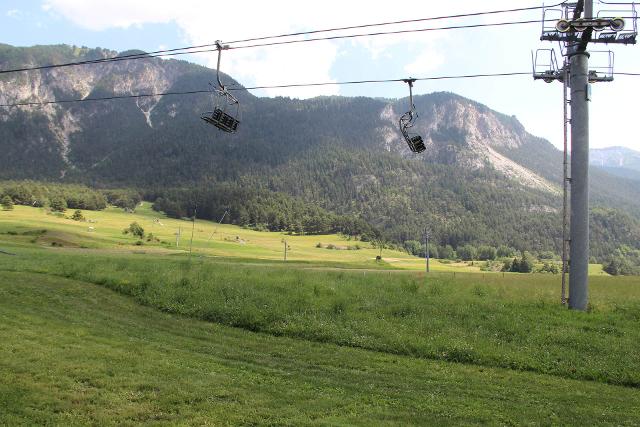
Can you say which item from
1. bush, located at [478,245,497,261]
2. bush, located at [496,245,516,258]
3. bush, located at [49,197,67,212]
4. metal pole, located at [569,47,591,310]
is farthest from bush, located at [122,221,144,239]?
bush, located at [496,245,516,258]

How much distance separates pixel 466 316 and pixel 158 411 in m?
12.8

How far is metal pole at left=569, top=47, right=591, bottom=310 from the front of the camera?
1897 cm

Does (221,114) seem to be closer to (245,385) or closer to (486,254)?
(245,385)

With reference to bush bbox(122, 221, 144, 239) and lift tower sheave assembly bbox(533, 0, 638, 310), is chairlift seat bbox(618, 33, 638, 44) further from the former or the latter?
bush bbox(122, 221, 144, 239)

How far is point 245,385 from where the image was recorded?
1191 centimetres

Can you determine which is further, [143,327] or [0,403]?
[143,327]

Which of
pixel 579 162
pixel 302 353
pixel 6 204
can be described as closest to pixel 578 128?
pixel 579 162

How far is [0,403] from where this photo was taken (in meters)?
9.70

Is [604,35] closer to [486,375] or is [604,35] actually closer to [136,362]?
[486,375]

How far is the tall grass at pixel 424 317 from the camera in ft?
52.0

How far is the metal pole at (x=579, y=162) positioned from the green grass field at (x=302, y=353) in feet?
7.41

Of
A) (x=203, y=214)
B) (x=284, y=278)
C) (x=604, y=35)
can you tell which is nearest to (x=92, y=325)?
(x=284, y=278)

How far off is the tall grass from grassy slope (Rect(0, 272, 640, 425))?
3.50 ft

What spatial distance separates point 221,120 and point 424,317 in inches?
413
